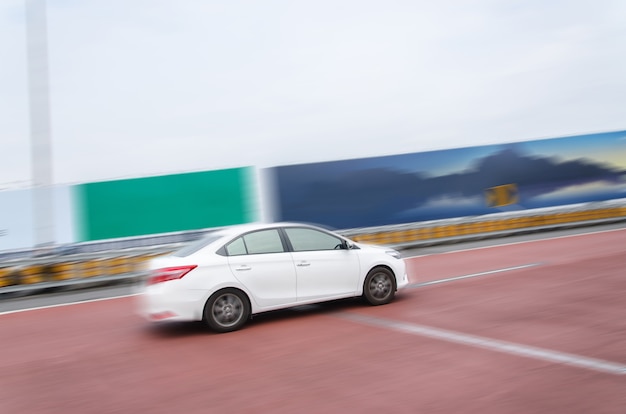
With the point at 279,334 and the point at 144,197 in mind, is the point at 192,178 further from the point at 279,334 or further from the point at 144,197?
the point at 279,334

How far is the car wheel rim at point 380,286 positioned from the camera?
948cm

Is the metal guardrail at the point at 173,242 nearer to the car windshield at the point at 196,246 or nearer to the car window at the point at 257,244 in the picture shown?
the car windshield at the point at 196,246

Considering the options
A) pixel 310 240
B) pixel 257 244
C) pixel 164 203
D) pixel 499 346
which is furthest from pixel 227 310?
pixel 164 203

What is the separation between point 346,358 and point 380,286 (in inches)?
120

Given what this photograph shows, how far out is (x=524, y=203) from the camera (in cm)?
2252

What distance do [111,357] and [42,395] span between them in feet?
4.65

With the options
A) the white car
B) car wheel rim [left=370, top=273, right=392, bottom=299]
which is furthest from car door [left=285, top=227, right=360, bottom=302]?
car wheel rim [left=370, top=273, right=392, bottom=299]

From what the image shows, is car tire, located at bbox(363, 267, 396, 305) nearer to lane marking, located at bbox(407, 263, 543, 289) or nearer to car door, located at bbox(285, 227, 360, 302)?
car door, located at bbox(285, 227, 360, 302)

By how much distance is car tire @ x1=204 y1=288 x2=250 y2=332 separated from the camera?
8141 mm

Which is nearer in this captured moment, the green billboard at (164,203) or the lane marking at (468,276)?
the lane marking at (468,276)

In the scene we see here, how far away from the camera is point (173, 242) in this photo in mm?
17688

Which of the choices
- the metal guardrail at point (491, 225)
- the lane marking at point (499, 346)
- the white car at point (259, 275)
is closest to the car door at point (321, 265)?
the white car at point (259, 275)

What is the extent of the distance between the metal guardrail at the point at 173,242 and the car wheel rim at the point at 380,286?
7.95 m

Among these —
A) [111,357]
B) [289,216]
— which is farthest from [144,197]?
[111,357]
